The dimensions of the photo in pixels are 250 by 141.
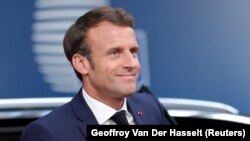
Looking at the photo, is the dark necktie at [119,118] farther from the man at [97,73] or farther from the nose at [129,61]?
the nose at [129,61]

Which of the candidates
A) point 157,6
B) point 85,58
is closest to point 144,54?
point 157,6

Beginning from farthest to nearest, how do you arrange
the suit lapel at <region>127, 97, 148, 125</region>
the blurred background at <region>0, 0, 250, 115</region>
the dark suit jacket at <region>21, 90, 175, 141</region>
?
the blurred background at <region>0, 0, 250, 115</region> → the suit lapel at <region>127, 97, 148, 125</region> → the dark suit jacket at <region>21, 90, 175, 141</region>

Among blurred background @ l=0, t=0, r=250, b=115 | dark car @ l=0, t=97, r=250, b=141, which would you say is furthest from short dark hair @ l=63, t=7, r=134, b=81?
blurred background @ l=0, t=0, r=250, b=115

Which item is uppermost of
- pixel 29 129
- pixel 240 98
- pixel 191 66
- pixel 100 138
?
pixel 100 138

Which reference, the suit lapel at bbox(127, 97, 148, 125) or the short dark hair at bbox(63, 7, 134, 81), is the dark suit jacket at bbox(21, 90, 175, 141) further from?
the short dark hair at bbox(63, 7, 134, 81)

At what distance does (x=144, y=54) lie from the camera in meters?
2.06

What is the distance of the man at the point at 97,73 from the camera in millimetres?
1100

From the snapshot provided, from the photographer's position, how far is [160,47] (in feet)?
6.83

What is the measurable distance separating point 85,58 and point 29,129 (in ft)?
0.75

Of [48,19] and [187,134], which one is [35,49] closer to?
[48,19]

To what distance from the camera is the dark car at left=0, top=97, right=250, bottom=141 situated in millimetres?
1563

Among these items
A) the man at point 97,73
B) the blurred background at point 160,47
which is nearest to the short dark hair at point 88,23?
the man at point 97,73

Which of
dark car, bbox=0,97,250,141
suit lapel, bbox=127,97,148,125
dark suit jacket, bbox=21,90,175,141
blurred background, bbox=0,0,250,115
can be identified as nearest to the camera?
dark suit jacket, bbox=21,90,175,141

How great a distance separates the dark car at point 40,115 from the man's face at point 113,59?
0.53 m
